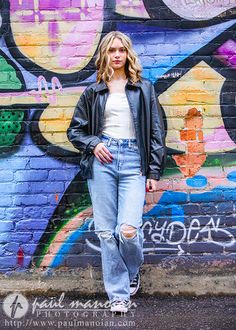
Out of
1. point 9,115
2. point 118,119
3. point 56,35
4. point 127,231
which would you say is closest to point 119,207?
point 127,231

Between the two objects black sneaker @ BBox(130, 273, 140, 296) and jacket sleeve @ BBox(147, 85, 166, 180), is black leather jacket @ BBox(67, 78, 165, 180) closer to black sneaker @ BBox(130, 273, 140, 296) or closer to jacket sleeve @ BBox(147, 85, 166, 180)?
jacket sleeve @ BBox(147, 85, 166, 180)

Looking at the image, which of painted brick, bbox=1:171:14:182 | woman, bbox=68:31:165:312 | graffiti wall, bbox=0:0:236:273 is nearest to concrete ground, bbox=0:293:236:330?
woman, bbox=68:31:165:312

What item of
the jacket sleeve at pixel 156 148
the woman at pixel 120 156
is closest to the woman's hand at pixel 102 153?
the woman at pixel 120 156

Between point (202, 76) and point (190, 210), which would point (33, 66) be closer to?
point (202, 76)

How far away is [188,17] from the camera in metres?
4.06

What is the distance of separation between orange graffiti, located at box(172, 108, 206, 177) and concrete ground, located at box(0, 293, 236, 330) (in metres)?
0.95

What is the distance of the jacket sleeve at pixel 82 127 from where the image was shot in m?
3.56

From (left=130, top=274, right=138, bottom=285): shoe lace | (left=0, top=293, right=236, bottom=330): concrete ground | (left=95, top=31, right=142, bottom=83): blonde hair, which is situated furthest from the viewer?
(left=130, top=274, right=138, bottom=285): shoe lace

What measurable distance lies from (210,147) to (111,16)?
120cm

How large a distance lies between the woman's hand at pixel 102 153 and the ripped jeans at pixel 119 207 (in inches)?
1.4

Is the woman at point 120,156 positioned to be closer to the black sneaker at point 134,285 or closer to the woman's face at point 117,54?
the woman's face at point 117,54

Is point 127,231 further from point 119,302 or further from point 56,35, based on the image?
point 56,35

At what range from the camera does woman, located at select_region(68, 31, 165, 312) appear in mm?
3516

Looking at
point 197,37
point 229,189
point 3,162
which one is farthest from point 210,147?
point 3,162
